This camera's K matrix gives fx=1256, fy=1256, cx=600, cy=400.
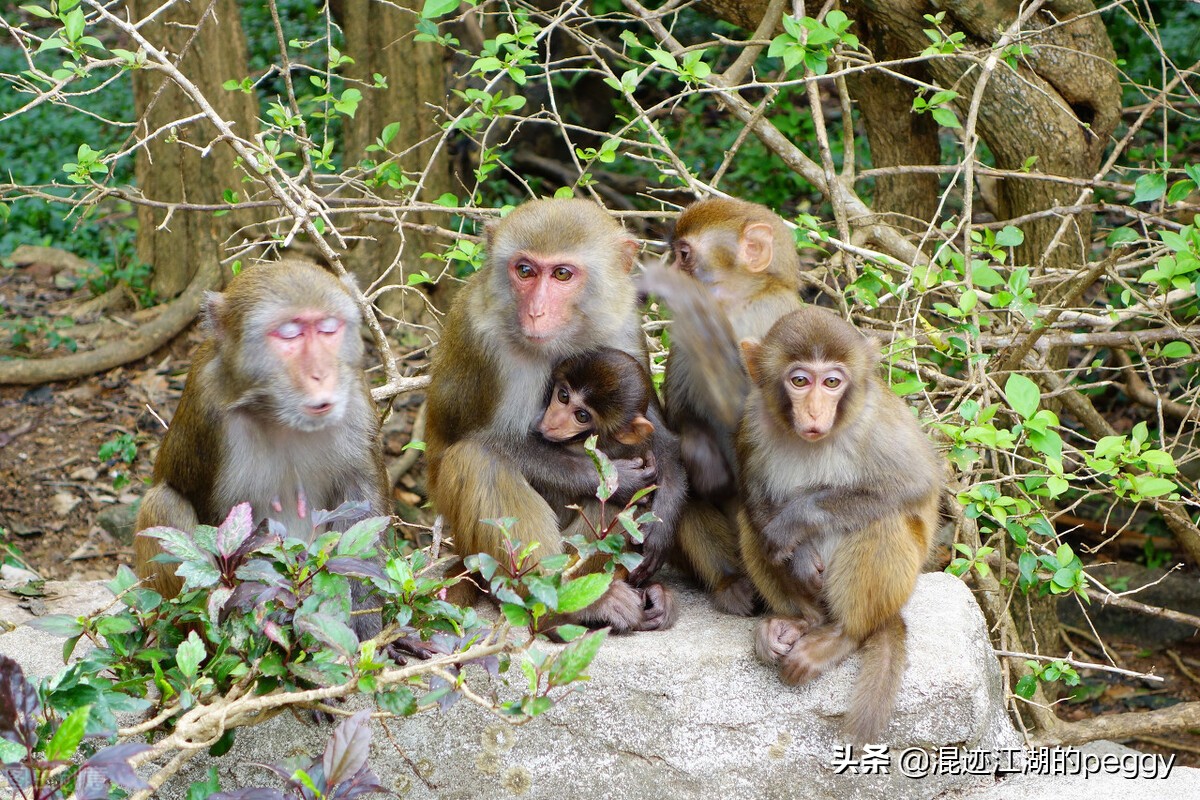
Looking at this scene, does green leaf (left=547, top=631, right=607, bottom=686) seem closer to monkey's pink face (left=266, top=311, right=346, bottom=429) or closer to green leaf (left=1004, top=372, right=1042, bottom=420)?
monkey's pink face (left=266, top=311, right=346, bottom=429)

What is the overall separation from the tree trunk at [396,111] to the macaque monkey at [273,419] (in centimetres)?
392

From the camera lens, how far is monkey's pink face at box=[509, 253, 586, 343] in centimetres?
371

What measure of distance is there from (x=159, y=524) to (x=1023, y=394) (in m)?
2.52

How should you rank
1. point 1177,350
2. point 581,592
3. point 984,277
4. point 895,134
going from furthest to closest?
point 895,134 → point 1177,350 → point 984,277 → point 581,592

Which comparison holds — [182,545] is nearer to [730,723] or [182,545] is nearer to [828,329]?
[730,723]

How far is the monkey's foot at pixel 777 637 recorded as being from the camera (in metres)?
3.54

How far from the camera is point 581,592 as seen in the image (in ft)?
9.20

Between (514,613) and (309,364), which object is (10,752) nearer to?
(514,613)

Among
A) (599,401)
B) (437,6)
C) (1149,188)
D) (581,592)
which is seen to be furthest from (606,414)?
(1149,188)

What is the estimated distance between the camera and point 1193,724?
4.85 meters

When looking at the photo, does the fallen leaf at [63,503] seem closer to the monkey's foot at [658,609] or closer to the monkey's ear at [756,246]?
the monkey's foot at [658,609]

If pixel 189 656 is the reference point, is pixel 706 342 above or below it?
above

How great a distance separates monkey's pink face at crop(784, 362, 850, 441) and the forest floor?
301cm

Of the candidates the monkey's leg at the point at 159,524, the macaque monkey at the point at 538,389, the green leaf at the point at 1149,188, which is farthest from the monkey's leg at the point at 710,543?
the green leaf at the point at 1149,188
